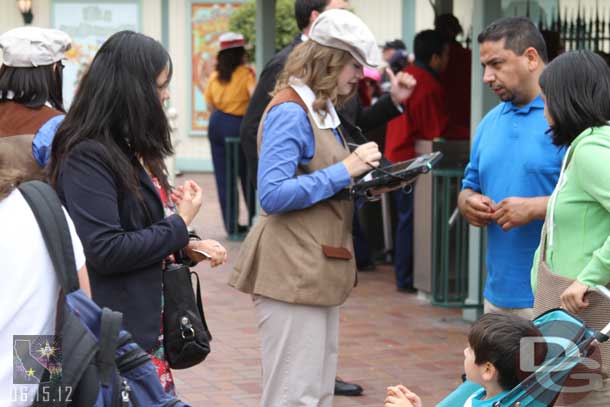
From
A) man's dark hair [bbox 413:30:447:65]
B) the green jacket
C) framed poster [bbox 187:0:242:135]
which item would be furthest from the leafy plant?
the green jacket

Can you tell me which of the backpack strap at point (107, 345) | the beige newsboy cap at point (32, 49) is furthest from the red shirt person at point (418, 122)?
the backpack strap at point (107, 345)

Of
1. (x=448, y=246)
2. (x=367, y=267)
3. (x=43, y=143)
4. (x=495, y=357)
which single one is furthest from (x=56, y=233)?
(x=367, y=267)

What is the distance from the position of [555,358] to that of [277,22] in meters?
17.9

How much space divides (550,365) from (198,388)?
11.6ft

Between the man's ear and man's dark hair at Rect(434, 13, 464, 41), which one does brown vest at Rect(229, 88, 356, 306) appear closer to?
the man's ear

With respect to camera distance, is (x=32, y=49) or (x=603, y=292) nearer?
(x=603, y=292)

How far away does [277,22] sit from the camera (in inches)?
819

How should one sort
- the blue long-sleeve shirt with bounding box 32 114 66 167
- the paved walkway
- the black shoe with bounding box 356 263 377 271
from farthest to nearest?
the black shoe with bounding box 356 263 377 271 → the paved walkway → the blue long-sleeve shirt with bounding box 32 114 66 167

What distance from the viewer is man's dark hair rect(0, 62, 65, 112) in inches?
185

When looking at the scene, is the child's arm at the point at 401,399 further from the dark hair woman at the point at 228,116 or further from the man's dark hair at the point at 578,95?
the dark hair woman at the point at 228,116

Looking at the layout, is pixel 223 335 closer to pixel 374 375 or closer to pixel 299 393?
pixel 374 375

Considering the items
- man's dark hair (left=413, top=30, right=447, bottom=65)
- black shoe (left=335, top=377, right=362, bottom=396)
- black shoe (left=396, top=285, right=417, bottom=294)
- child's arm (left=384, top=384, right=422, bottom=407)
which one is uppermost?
man's dark hair (left=413, top=30, right=447, bottom=65)

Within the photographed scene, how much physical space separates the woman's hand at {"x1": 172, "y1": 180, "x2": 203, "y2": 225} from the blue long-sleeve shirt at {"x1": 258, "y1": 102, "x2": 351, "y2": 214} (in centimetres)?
51

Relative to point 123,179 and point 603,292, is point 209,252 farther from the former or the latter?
point 603,292
